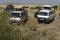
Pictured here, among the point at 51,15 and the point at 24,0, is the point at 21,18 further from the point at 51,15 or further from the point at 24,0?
the point at 24,0

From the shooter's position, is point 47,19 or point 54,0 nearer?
point 47,19

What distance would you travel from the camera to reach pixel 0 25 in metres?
10.2

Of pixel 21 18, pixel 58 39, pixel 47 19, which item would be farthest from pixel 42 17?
→ pixel 58 39

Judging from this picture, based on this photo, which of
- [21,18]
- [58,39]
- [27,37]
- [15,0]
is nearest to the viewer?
[27,37]

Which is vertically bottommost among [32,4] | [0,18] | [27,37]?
[32,4]

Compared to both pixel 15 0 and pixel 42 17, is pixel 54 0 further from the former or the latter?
pixel 42 17

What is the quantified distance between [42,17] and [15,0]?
22.0 metres

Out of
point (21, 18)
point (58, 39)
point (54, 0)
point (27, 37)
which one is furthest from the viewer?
point (54, 0)

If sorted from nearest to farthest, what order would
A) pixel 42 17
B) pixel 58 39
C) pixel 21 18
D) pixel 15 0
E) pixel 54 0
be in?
1. pixel 58 39
2. pixel 21 18
3. pixel 42 17
4. pixel 15 0
5. pixel 54 0

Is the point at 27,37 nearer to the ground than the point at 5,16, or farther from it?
nearer to the ground

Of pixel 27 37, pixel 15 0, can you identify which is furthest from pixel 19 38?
pixel 15 0

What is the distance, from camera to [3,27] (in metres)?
10.2

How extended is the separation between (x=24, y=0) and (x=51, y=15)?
83.0ft

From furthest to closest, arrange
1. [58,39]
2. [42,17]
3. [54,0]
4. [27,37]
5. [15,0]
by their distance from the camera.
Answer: [54,0] < [15,0] < [42,17] < [58,39] < [27,37]
